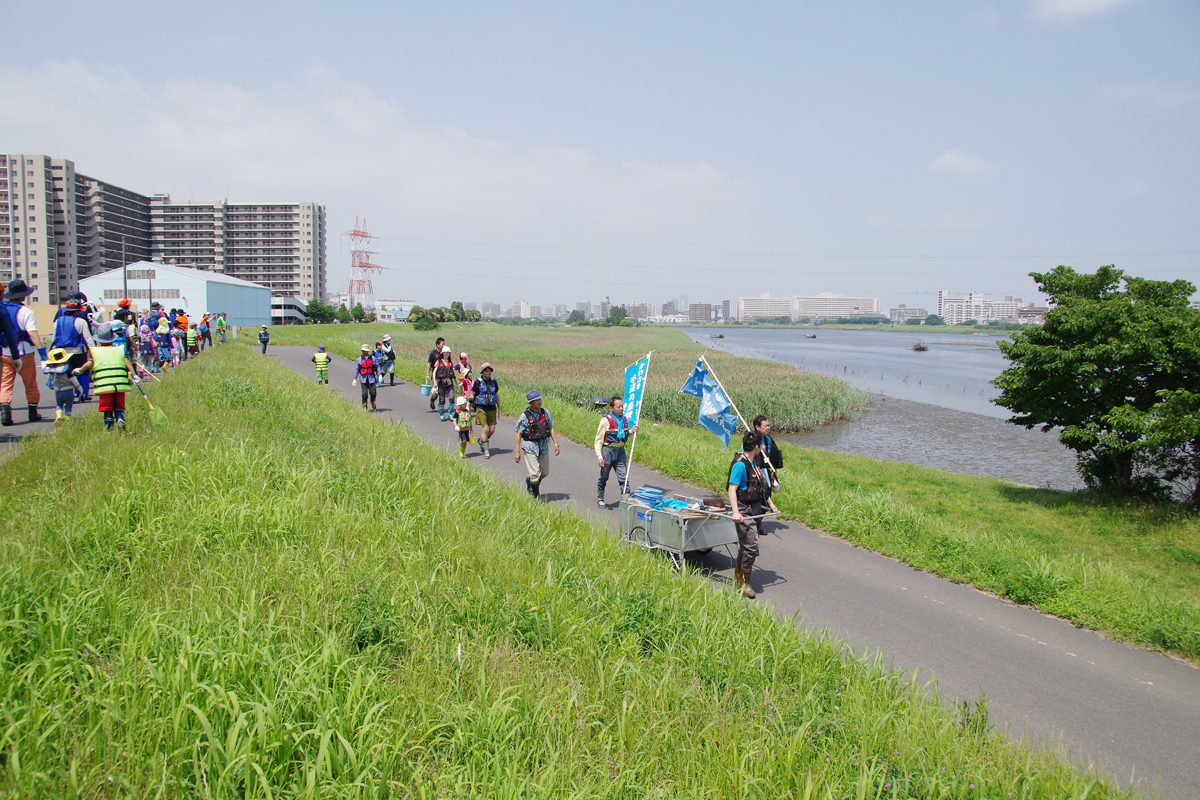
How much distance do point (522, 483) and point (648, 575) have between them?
578cm

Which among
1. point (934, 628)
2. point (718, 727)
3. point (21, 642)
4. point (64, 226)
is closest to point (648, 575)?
point (718, 727)

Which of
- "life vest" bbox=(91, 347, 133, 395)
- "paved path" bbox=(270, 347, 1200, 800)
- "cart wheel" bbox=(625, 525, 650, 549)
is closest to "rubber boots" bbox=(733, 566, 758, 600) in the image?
"paved path" bbox=(270, 347, 1200, 800)

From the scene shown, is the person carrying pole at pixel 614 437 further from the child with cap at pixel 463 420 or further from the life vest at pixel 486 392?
the child with cap at pixel 463 420

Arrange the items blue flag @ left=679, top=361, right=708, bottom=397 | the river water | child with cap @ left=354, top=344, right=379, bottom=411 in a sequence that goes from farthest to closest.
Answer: the river water, child with cap @ left=354, top=344, right=379, bottom=411, blue flag @ left=679, top=361, right=708, bottom=397

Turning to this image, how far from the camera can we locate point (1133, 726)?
17.7 ft

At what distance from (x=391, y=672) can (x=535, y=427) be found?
21.1 ft

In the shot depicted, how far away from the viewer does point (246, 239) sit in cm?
13612

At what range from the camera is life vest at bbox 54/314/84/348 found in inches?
444

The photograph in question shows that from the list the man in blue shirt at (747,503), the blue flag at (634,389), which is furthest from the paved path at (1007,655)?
the blue flag at (634,389)

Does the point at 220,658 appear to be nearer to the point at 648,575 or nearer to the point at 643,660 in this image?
the point at 643,660

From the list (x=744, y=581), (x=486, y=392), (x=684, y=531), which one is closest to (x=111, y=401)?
(x=486, y=392)

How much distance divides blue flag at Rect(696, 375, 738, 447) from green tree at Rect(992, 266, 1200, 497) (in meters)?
7.56

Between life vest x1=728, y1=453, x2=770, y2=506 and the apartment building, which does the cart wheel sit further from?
the apartment building

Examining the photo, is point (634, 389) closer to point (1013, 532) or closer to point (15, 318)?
point (1013, 532)
